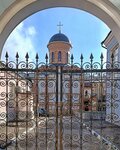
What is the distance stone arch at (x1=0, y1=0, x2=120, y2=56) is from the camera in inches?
208

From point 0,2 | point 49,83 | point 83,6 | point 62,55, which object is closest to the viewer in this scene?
point 0,2

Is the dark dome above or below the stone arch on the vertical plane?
above

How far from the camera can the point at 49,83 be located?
6.59m

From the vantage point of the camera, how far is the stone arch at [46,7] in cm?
529

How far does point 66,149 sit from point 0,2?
222 inches

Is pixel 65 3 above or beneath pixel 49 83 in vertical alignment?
above

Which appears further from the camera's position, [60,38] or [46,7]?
[60,38]

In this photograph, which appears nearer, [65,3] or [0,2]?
[0,2]

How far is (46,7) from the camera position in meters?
5.86

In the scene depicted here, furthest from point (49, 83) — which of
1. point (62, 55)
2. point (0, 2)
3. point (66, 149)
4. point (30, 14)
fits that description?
point (62, 55)

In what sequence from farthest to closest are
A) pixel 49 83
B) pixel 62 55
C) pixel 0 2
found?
pixel 62 55 < pixel 49 83 < pixel 0 2

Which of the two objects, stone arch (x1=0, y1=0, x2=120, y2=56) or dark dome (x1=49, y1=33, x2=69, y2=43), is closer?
stone arch (x1=0, y1=0, x2=120, y2=56)

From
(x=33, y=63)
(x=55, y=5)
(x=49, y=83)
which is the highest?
(x=55, y=5)

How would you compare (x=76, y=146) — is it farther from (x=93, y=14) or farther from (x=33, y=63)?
(x=93, y=14)
